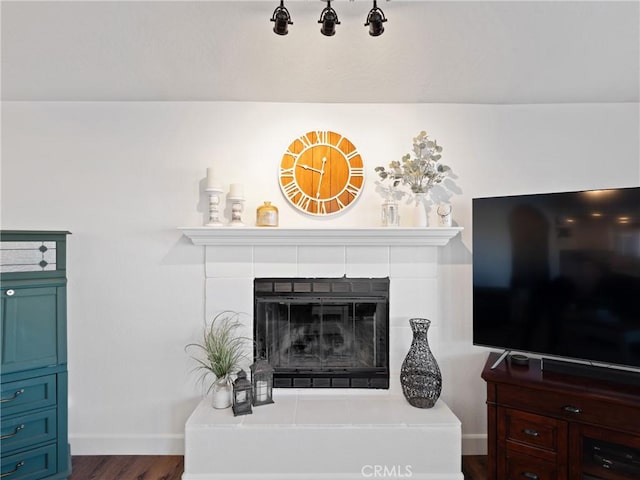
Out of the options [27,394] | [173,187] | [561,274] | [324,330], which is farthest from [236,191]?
[561,274]

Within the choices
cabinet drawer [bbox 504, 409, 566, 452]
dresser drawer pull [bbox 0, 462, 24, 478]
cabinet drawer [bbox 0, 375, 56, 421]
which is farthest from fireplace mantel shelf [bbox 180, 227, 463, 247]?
dresser drawer pull [bbox 0, 462, 24, 478]

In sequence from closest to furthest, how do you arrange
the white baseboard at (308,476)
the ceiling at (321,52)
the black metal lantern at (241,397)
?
the ceiling at (321,52)
the white baseboard at (308,476)
the black metal lantern at (241,397)

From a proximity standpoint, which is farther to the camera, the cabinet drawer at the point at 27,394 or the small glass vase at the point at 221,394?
the small glass vase at the point at 221,394

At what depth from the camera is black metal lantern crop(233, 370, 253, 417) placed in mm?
2119

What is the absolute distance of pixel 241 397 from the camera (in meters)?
2.14

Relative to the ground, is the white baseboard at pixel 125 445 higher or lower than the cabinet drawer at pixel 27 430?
lower

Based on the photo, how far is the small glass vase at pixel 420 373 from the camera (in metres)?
2.16

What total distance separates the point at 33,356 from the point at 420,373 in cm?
232

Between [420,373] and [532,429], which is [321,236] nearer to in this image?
[420,373]

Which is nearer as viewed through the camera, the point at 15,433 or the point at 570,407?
the point at 570,407

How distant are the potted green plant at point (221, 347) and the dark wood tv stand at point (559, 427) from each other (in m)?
1.52

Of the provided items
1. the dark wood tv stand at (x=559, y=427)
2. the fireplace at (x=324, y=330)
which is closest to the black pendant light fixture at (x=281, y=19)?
the fireplace at (x=324, y=330)

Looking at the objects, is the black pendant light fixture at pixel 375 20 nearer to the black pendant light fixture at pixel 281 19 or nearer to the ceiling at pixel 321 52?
the ceiling at pixel 321 52

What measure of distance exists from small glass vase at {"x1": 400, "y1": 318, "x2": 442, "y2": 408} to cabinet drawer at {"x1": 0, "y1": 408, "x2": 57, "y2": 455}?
7.08 ft
